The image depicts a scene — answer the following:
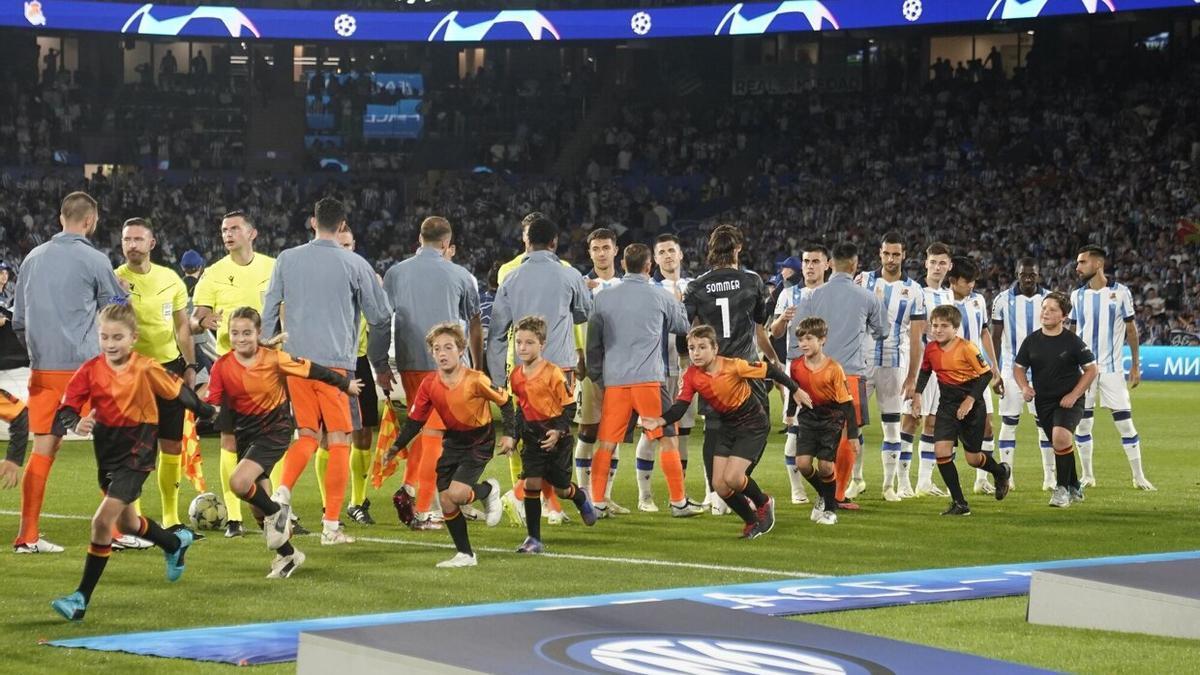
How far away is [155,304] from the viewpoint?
10.9m

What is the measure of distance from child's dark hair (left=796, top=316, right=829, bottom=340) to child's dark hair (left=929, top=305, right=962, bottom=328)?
1.19 m

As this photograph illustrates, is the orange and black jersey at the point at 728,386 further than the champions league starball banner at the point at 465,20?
No

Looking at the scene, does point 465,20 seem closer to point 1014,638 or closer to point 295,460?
point 295,460

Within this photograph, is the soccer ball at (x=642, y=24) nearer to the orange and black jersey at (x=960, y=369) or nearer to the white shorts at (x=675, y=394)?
the white shorts at (x=675, y=394)

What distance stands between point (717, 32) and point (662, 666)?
36.3 metres

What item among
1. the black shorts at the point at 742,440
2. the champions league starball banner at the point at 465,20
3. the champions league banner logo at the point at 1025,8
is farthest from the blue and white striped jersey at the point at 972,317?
the champions league starball banner at the point at 465,20

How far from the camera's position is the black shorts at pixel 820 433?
12.1 meters

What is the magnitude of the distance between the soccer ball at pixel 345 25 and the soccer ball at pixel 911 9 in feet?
44.7

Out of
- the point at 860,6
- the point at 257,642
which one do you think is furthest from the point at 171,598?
the point at 860,6

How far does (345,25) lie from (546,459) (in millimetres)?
33780

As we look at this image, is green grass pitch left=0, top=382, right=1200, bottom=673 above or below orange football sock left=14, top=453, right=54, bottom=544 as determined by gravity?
below

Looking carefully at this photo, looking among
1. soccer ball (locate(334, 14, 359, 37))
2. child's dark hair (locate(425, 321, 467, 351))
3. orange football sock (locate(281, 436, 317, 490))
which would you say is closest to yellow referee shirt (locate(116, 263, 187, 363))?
orange football sock (locate(281, 436, 317, 490))

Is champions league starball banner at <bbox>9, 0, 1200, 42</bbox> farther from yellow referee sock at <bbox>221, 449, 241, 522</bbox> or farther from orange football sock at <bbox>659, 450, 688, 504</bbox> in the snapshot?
yellow referee sock at <bbox>221, 449, 241, 522</bbox>

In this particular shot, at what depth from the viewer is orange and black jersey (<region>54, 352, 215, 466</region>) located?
847cm
